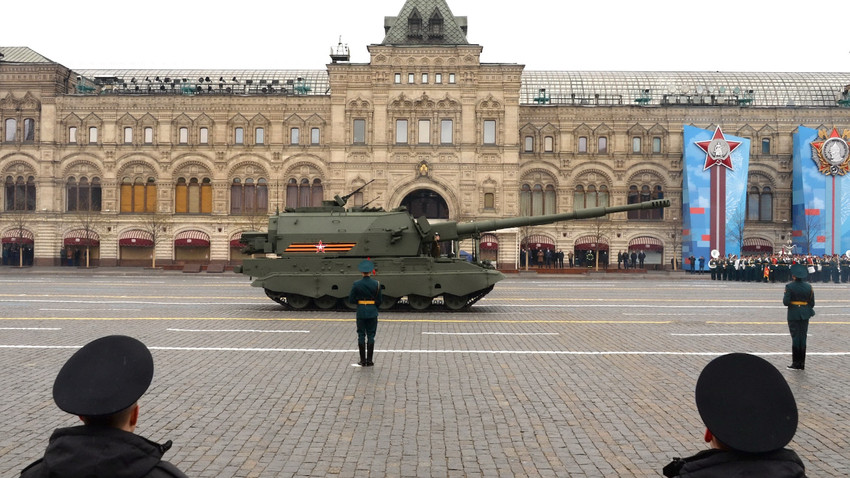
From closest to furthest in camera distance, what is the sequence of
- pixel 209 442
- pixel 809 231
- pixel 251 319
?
1. pixel 209 442
2. pixel 251 319
3. pixel 809 231

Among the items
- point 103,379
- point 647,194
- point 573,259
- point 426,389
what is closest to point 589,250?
point 573,259

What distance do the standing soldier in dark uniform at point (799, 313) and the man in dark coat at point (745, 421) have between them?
32.4 feet

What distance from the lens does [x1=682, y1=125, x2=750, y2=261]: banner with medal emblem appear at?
176 feet

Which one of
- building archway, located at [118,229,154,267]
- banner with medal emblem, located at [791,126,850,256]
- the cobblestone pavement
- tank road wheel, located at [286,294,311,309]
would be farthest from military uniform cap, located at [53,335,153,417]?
banner with medal emblem, located at [791,126,850,256]

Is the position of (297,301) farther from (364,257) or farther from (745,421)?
(745,421)

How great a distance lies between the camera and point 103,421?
2879 millimetres

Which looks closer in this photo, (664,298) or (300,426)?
(300,426)

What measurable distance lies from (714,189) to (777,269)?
14.7m

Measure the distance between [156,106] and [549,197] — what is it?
2979cm

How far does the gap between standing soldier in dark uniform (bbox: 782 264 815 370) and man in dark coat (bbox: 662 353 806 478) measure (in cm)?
989

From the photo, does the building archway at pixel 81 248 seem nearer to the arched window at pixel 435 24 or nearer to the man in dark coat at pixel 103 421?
the arched window at pixel 435 24

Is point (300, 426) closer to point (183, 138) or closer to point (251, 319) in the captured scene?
point (251, 319)

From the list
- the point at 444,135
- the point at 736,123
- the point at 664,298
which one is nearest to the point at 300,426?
the point at 664,298

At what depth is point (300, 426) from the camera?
26.5ft
